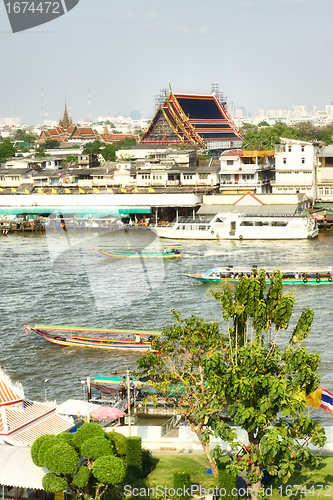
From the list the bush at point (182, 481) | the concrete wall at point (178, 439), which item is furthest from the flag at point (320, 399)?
the bush at point (182, 481)

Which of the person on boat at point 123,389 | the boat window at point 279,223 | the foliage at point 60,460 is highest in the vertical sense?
the boat window at point 279,223

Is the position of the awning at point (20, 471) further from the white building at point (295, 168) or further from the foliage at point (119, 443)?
the white building at point (295, 168)

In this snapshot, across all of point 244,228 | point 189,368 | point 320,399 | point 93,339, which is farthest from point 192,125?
point 320,399

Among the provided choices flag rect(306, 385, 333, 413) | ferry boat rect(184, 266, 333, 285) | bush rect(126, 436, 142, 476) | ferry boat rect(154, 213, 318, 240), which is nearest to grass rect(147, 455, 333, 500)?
bush rect(126, 436, 142, 476)

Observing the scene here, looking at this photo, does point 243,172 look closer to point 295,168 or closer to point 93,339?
point 295,168

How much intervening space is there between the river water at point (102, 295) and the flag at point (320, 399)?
1758mm

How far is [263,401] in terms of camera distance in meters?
8.51

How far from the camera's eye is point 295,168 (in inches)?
1779

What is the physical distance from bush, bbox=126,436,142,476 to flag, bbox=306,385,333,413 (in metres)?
3.22

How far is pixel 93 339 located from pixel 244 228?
67.6ft

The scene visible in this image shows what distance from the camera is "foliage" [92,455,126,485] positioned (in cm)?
846

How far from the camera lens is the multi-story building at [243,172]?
4516 centimetres

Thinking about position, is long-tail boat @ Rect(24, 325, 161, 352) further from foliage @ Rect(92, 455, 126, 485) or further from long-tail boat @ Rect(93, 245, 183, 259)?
long-tail boat @ Rect(93, 245, 183, 259)

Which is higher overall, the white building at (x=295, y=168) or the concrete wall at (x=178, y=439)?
the white building at (x=295, y=168)
